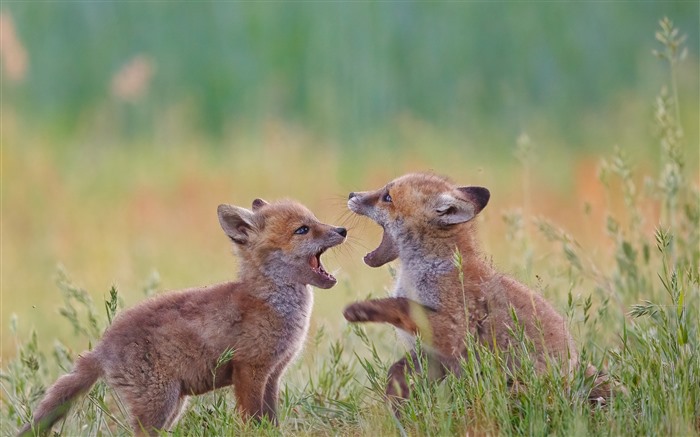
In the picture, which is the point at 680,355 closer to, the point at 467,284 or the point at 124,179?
the point at 467,284

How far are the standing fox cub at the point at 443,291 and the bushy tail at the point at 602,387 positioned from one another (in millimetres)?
18

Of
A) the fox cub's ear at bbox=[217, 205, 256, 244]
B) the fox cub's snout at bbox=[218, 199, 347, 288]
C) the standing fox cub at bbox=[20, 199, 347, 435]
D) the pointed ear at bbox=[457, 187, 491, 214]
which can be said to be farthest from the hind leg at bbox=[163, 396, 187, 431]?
the pointed ear at bbox=[457, 187, 491, 214]

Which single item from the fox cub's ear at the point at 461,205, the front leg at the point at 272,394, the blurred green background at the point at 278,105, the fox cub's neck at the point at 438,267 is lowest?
the front leg at the point at 272,394

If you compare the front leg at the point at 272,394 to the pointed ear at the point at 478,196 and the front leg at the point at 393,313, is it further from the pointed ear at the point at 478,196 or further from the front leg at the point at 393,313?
the pointed ear at the point at 478,196

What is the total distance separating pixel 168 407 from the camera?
21.5 feet

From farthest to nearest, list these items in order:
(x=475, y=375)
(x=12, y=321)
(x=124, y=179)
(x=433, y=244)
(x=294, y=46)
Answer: (x=294, y=46), (x=124, y=179), (x=12, y=321), (x=433, y=244), (x=475, y=375)

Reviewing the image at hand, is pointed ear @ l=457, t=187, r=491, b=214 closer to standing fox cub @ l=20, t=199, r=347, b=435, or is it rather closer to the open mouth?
standing fox cub @ l=20, t=199, r=347, b=435

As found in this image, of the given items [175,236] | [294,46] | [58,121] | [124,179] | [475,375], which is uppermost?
[294,46]

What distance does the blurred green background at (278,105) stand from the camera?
42.9ft

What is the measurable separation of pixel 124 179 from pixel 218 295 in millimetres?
7055

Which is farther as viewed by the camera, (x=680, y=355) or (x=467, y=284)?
(x=467, y=284)

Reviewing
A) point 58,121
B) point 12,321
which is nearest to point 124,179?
point 58,121

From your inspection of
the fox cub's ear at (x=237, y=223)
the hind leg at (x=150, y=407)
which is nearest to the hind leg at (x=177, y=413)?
the hind leg at (x=150, y=407)

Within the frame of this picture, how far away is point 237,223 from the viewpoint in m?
7.50
